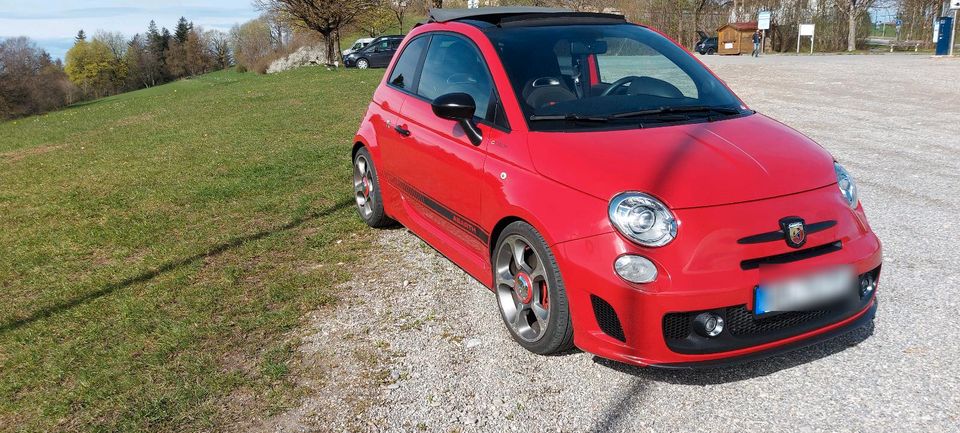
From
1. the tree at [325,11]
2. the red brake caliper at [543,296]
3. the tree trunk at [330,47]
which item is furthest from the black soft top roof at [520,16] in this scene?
the tree trunk at [330,47]

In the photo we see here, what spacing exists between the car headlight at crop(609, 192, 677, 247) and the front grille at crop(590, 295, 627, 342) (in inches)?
12.5

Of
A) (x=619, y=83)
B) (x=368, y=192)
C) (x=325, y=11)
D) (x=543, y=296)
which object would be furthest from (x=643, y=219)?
(x=325, y=11)

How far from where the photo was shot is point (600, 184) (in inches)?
121

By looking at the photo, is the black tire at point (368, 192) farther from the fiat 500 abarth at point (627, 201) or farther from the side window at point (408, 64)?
the fiat 500 abarth at point (627, 201)

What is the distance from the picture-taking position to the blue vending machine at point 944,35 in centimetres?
2644

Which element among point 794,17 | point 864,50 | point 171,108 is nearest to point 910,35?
point 864,50

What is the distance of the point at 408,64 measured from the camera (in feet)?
17.1

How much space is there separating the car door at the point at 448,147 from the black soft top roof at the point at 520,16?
0.23 m

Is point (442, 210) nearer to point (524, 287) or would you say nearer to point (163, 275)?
point (524, 287)

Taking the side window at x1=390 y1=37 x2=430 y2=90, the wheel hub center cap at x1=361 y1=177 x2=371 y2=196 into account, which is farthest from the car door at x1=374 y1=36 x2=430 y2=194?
the wheel hub center cap at x1=361 y1=177 x2=371 y2=196

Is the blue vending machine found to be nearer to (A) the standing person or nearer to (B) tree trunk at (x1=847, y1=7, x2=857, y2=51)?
(A) the standing person

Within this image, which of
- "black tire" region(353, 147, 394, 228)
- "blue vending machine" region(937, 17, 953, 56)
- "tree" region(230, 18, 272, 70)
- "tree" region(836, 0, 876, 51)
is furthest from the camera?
"tree" region(230, 18, 272, 70)

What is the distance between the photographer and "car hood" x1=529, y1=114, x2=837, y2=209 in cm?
301

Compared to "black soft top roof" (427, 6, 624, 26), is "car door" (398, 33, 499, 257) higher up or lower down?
lower down
